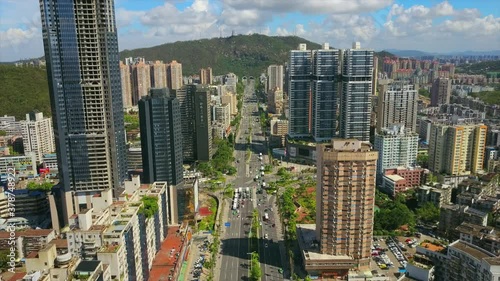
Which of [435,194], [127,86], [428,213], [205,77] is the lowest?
[428,213]

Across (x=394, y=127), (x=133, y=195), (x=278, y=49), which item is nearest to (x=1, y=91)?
(x=133, y=195)

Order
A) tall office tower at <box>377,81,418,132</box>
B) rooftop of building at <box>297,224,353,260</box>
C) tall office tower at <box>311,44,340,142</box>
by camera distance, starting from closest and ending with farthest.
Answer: rooftop of building at <box>297,224,353,260</box>, tall office tower at <box>311,44,340,142</box>, tall office tower at <box>377,81,418,132</box>

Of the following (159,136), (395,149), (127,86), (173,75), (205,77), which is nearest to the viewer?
(159,136)

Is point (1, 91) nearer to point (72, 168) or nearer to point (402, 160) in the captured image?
point (72, 168)

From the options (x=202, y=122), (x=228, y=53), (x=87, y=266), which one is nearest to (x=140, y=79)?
(x=202, y=122)

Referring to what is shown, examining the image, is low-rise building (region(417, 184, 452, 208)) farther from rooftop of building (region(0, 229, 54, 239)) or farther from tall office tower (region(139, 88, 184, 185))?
rooftop of building (region(0, 229, 54, 239))

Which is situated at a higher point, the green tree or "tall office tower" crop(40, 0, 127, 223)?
"tall office tower" crop(40, 0, 127, 223)

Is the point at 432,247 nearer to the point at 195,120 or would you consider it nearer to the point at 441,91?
the point at 195,120

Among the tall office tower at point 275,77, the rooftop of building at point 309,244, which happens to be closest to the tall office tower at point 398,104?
→ the rooftop of building at point 309,244

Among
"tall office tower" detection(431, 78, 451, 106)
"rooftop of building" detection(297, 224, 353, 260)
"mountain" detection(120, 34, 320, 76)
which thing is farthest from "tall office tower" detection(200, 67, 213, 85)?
"rooftop of building" detection(297, 224, 353, 260)
